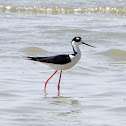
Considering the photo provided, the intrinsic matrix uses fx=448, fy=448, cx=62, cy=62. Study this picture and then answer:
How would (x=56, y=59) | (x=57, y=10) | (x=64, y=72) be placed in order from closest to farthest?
(x=56, y=59) → (x=64, y=72) → (x=57, y=10)

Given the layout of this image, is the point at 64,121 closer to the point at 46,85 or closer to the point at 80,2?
the point at 46,85

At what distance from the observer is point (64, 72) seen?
8.72m

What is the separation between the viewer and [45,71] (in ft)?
28.8

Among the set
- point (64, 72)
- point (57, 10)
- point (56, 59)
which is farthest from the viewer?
point (57, 10)

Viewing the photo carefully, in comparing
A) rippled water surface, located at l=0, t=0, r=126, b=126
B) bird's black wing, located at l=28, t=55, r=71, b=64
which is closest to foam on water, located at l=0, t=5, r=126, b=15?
rippled water surface, located at l=0, t=0, r=126, b=126

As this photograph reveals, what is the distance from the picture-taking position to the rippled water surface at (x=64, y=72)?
19.7 feet

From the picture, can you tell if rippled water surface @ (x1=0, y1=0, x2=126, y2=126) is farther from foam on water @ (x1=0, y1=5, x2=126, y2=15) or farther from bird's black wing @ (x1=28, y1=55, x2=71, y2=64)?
bird's black wing @ (x1=28, y1=55, x2=71, y2=64)

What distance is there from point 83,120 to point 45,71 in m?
3.13

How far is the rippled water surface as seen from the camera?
19.7 feet

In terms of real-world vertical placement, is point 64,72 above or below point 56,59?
below

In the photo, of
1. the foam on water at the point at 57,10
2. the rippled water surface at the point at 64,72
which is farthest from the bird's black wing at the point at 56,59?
the foam on water at the point at 57,10

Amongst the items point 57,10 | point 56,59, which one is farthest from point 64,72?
point 57,10

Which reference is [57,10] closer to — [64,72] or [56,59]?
[64,72]

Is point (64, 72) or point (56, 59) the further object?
point (64, 72)
